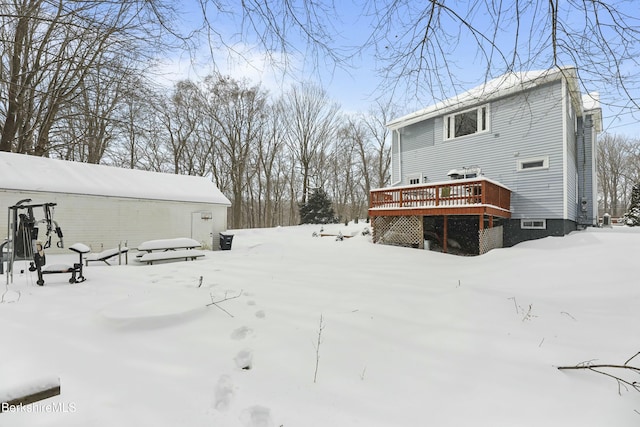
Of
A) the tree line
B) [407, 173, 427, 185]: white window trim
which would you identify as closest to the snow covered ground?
[407, 173, 427, 185]: white window trim

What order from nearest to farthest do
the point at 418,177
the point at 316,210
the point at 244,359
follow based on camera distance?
the point at 244,359 → the point at 418,177 → the point at 316,210

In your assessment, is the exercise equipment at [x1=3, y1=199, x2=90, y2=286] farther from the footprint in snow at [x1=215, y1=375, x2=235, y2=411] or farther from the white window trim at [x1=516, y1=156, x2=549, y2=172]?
the white window trim at [x1=516, y1=156, x2=549, y2=172]

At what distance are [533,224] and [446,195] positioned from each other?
3832mm

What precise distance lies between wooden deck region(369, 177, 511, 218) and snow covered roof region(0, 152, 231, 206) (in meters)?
8.41

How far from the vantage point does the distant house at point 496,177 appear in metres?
9.13

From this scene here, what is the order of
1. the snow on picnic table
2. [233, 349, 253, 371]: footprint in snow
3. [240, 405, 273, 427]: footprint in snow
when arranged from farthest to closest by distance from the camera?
the snow on picnic table → [233, 349, 253, 371]: footprint in snow → [240, 405, 273, 427]: footprint in snow

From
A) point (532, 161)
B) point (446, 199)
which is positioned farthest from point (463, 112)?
point (446, 199)

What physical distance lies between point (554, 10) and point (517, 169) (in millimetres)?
9647

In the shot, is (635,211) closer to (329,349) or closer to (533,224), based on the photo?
(533,224)

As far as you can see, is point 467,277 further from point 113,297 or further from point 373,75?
point 113,297

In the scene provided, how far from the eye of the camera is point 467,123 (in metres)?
11.8

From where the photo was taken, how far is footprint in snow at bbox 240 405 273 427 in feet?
6.69

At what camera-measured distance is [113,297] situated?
432cm

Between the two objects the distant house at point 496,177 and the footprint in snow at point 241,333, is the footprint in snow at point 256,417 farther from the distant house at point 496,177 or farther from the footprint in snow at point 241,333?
the distant house at point 496,177
